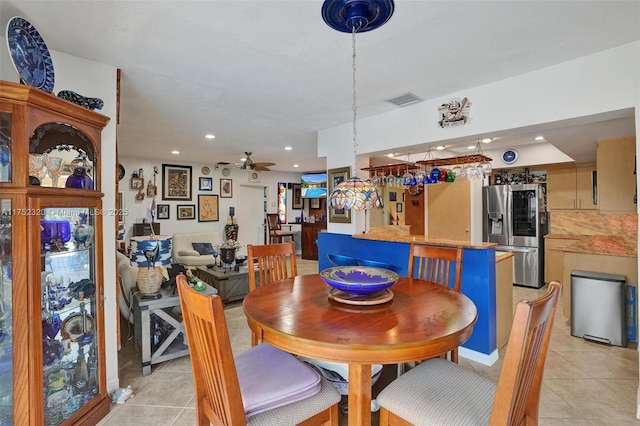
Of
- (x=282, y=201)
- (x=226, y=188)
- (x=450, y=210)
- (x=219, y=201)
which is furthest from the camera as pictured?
(x=282, y=201)

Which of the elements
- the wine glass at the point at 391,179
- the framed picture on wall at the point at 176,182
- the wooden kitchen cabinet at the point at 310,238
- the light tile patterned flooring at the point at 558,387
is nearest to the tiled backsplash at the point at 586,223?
the light tile patterned flooring at the point at 558,387

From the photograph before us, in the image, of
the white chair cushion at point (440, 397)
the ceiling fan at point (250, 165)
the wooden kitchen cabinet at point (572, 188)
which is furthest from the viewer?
the ceiling fan at point (250, 165)

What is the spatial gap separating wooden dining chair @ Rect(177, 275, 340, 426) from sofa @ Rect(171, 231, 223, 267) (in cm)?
494

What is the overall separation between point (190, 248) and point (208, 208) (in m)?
1.24

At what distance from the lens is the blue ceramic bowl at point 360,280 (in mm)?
1623

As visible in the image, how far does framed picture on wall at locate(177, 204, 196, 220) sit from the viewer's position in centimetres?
695

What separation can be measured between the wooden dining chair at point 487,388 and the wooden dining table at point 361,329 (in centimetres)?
19

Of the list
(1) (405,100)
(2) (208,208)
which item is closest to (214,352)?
(1) (405,100)

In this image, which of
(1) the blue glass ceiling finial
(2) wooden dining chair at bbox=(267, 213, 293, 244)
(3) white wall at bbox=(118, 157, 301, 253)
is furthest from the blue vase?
(2) wooden dining chair at bbox=(267, 213, 293, 244)

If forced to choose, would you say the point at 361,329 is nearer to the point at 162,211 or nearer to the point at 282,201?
the point at 162,211

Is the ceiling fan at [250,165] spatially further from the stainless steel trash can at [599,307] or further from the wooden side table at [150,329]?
the stainless steel trash can at [599,307]

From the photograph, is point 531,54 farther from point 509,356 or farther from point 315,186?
point 315,186

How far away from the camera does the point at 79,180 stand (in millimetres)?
1836

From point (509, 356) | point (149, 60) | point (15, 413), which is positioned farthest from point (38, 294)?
point (509, 356)
